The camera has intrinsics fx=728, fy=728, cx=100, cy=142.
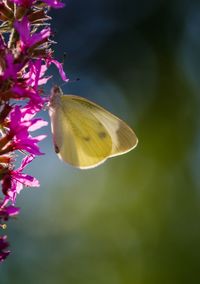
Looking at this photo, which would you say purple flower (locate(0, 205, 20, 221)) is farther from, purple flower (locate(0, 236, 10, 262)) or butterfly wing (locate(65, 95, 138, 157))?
butterfly wing (locate(65, 95, 138, 157))

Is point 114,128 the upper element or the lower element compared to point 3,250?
upper

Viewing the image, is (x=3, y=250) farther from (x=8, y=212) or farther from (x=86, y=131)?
(x=86, y=131)

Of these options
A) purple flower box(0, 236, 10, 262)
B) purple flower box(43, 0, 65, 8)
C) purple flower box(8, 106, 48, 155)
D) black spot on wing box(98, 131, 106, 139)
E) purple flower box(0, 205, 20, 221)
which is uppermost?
purple flower box(43, 0, 65, 8)

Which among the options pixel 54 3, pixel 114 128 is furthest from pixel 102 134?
pixel 54 3

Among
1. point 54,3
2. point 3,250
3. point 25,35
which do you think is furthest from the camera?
point 54,3

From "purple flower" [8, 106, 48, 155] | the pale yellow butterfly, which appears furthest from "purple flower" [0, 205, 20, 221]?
the pale yellow butterfly

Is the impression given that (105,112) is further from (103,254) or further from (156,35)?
(156,35)

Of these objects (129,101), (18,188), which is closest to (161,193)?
(129,101)

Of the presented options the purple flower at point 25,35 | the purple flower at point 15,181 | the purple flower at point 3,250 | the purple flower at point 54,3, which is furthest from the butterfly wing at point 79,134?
the purple flower at point 3,250
